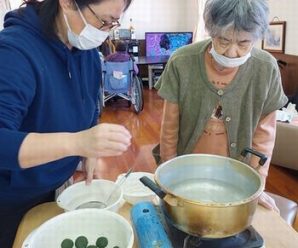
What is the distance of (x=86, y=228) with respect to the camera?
0.73 meters

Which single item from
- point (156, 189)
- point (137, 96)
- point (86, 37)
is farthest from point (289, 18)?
point (156, 189)

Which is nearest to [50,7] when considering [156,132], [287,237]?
[287,237]

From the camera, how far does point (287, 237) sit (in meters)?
0.78

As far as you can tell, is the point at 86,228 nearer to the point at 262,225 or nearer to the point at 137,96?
the point at 262,225

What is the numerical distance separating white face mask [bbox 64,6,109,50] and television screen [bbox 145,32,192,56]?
16.0 feet

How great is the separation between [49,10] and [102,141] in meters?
0.46

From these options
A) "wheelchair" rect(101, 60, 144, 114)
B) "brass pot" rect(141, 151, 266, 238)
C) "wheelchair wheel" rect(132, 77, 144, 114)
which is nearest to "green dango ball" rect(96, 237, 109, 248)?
"brass pot" rect(141, 151, 266, 238)

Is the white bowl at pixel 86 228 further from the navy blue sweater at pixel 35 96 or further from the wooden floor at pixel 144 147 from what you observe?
the wooden floor at pixel 144 147

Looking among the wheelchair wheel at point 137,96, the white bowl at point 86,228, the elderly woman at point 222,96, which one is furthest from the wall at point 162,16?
the white bowl at point 86,228

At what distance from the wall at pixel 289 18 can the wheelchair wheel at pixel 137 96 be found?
193cm

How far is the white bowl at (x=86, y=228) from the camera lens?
678 millimetres

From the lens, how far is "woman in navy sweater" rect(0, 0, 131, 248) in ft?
2.02

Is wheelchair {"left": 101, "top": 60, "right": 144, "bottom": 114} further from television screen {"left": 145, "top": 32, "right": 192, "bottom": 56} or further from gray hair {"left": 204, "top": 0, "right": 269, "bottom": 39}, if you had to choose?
gray hair {"left": 204, "top": 0, "right": 269, "bottom": 39}

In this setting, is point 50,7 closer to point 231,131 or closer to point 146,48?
point 231,131
